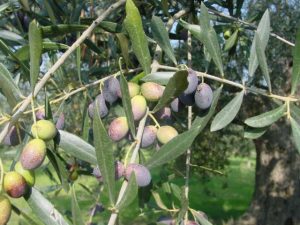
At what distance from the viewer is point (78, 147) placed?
1.01 m

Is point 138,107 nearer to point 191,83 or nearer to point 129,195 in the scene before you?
point 191,83

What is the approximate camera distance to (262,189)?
5.93 metres

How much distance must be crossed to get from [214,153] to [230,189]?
7744mm

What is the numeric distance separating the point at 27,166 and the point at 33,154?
0.03 m

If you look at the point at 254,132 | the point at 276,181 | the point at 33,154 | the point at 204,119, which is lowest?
the point at 276,181

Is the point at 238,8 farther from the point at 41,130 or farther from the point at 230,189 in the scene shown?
the point at 230,189

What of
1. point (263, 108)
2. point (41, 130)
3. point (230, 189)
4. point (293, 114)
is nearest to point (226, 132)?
point (263, 108)

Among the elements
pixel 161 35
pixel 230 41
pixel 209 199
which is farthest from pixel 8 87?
pixel 209 199

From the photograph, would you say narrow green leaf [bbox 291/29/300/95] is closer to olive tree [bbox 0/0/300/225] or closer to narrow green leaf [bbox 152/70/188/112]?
olive tree [bbox 0/0/300/225]

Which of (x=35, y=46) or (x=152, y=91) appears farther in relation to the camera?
(x=152, y=91)

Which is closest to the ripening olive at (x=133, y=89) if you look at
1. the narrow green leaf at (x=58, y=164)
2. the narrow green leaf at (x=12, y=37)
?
the narrow green leaf at (x=58, y=164)

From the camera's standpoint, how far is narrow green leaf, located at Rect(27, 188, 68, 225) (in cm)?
92

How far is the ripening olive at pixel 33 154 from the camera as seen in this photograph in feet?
2.72

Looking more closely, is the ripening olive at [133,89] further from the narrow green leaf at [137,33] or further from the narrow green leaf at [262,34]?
the narrow green leaf at [262,34]
